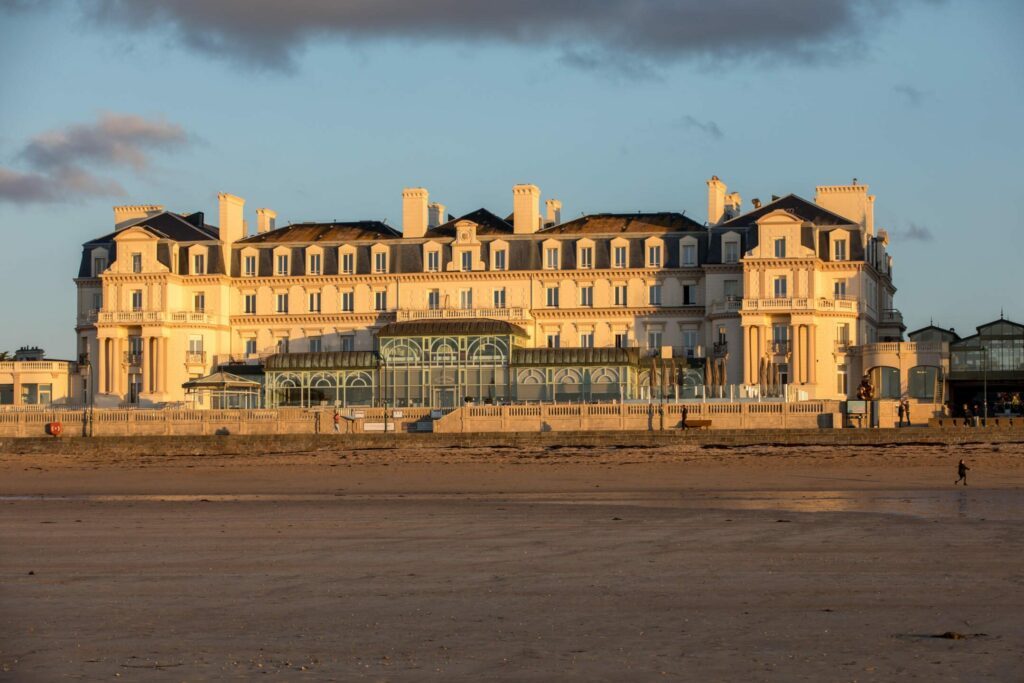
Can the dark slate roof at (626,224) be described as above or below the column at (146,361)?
above

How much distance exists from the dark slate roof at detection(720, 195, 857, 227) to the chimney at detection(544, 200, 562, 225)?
11807 millimetres

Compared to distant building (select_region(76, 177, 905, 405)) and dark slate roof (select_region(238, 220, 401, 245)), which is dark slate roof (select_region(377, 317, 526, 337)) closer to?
distant building (select_region(76, 177, 905, 405))

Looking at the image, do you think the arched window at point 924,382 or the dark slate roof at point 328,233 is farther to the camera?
the dark slate roof at point 328,233

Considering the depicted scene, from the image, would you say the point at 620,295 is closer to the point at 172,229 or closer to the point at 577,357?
the point at 577,357

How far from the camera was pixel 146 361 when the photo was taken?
83.1m

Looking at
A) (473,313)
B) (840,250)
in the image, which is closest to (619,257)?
(473,313)

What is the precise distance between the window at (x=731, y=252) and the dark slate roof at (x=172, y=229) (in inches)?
1142

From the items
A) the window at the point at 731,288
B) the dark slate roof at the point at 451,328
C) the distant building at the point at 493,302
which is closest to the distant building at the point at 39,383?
the distant building at the point at 493,302

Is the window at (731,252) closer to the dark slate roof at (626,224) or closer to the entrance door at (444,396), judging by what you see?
the dark slate roof at (626,224)

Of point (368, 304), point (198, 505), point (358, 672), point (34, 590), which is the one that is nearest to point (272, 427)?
point (368, 304)

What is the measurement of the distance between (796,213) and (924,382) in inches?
479

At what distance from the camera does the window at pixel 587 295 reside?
84.4 meters

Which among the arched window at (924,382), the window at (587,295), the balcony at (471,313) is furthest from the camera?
the window at (587,295)

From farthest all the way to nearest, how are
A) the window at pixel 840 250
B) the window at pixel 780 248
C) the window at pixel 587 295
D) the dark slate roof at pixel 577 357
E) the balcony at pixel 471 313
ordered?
1. the window at pixel 587 295
2. the balcony at pixel 471 313
3. the window at pixel 840 250
4. the window at pixel 780 248
5. the dark slate roof at pixel 577 357
